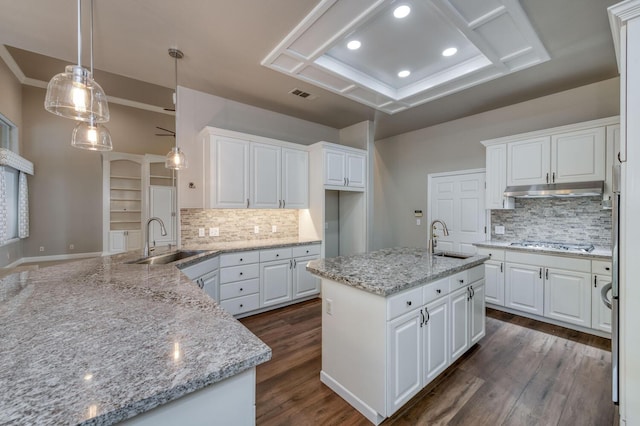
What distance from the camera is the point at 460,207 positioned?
4586mm

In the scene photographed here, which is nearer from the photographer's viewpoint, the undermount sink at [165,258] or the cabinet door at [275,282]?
the undermount sink at [165,258]

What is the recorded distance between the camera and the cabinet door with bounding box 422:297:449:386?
2.03 meters

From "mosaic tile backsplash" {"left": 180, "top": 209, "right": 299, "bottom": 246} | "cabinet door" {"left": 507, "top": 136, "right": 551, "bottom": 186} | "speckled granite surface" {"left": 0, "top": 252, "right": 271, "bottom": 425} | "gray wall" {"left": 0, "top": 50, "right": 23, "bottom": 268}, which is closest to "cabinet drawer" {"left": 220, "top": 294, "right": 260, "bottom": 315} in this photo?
"mosaic tile backsplash" {"left": 180, "top": 209, "right": 299, "bottom": 246}

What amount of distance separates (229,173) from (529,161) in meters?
4.01

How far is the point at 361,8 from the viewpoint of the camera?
6.75 feet

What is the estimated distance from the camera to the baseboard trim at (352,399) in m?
1.81

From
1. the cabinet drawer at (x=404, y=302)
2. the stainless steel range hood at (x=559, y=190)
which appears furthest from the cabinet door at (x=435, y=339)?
the stainless steel range hood at (x=559, y=190)

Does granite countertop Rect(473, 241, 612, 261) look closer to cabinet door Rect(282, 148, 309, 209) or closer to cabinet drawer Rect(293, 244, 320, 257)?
cabinet drawer Rect(293, 244, 320, 257)

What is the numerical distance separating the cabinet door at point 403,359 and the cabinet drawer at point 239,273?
2.25 meters

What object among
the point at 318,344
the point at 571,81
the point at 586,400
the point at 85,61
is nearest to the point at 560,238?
the point at 571,81

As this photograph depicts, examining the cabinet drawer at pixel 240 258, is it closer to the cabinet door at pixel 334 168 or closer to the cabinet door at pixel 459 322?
the cabinet door at pixel 334 168

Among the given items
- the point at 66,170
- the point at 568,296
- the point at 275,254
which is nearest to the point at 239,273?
the point at 275,254

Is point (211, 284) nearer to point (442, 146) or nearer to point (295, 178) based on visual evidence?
point (295, 178)
